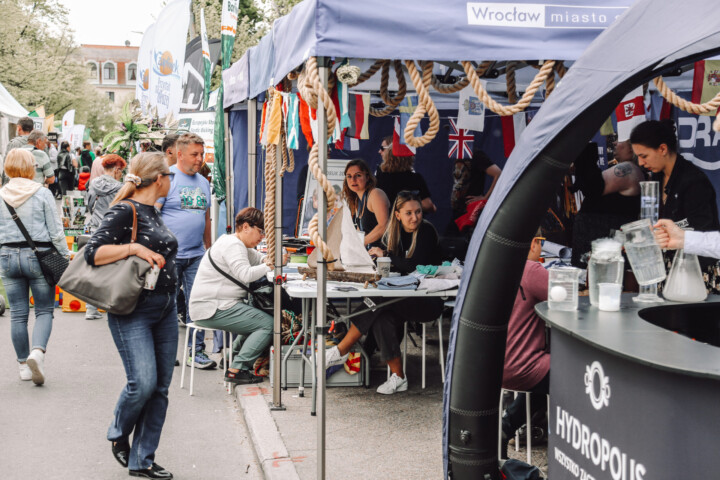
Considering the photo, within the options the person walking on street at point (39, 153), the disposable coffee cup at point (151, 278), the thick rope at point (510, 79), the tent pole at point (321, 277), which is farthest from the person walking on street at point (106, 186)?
the tent pole at point (321, 277)

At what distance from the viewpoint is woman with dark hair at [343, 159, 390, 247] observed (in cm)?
781

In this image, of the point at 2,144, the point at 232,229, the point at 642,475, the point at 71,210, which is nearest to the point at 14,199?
the point at 232,229

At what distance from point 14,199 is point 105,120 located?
216 feet

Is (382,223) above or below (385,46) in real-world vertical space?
below

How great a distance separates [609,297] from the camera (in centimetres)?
380

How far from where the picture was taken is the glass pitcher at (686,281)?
4.05m

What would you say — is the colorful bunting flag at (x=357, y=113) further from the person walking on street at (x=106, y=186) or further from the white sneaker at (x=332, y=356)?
the person walking on street at (x=106, y=186)

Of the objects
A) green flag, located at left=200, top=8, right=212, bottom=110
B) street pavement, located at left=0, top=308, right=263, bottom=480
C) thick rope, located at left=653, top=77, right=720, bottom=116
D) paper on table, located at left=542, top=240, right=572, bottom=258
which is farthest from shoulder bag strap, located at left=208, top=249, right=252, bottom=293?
green flag, located at left=200, top=8, right=212, bottom=110

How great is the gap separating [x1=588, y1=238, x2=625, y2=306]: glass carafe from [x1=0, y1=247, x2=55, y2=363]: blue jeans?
4.99 meters

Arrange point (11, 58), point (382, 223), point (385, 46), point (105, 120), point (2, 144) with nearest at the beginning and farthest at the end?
point (385, 46) < point (382, 223) < point (2, 144) < point (11, 58) < point (105, 120)

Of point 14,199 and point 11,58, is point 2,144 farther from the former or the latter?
point 14,199

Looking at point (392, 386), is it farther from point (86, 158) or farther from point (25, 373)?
point (86, 158)

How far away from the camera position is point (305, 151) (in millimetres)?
10266

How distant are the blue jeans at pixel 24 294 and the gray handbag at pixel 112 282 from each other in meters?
2.51
